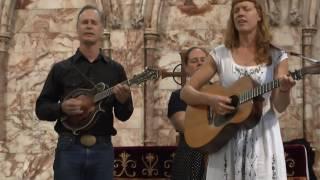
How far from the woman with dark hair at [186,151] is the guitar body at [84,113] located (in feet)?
2.57

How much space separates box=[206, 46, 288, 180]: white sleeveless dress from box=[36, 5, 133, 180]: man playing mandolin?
2.28 ft

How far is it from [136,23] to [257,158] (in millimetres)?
5245

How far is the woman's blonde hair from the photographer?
290 cm

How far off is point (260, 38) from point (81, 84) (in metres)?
1.13

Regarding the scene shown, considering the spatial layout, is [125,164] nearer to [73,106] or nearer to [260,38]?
[73,106]

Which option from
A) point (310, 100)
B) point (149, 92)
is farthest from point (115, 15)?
point (310, 100)

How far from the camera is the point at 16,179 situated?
7988mm

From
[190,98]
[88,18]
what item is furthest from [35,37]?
[190,98]

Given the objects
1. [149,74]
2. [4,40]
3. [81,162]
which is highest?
[4,40]

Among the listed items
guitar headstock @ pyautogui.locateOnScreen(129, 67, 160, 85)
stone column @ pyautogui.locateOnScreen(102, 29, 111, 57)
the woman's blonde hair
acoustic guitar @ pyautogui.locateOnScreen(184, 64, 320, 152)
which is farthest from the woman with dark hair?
stone column @ pyautogui.locateOnScreen(102, 29, 111, 57)

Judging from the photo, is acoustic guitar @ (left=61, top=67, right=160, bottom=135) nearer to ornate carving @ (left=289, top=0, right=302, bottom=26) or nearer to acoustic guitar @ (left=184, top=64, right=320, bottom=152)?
acoustic guitar @ (left=184, top=64, right=320, bottom=152)

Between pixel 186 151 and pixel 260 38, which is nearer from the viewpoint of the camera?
pixel 260 38

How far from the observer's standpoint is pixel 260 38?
295 cm

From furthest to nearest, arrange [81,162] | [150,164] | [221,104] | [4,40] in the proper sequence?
[4,40], [150,164], [81,162], [221,104]
